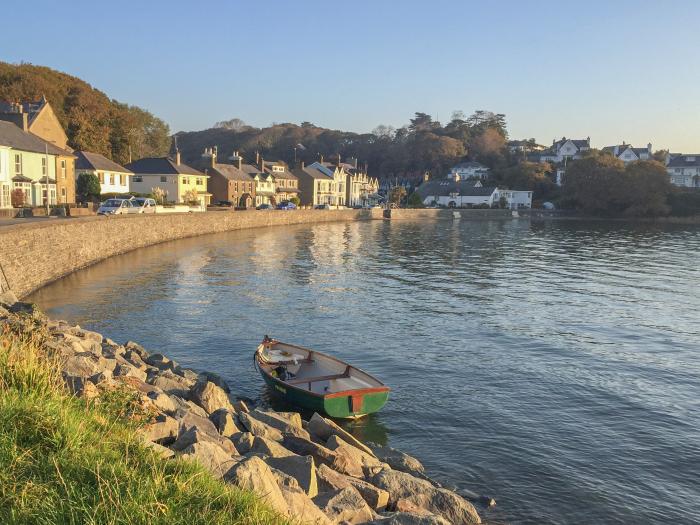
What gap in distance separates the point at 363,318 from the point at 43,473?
73.6 feet

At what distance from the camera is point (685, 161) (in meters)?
181

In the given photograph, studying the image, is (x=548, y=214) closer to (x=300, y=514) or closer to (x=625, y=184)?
(x=625, y=184)

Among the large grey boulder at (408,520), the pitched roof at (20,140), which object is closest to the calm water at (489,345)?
the large grey boulder at (408,520)

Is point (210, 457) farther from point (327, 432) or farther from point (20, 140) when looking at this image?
point (20, 140)

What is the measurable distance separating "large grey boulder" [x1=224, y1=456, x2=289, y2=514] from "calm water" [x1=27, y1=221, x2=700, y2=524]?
19.3 feet

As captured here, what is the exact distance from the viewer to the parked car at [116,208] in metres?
55.2

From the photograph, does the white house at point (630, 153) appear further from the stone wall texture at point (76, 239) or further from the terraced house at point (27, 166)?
the terraced house at point (27, 166)

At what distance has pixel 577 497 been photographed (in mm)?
12742

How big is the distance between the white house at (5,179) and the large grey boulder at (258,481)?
1983 inches

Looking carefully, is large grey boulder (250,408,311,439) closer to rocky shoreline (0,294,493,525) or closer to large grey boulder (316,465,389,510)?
rocky shoreline (0,294,493,525)

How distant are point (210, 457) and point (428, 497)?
4.70 meters

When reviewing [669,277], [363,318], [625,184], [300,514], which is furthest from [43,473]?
[625,184]

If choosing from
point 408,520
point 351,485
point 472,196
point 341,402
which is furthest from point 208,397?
point 472,196

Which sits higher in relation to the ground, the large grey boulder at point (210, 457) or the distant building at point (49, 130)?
the distant building at point (49, 130)
